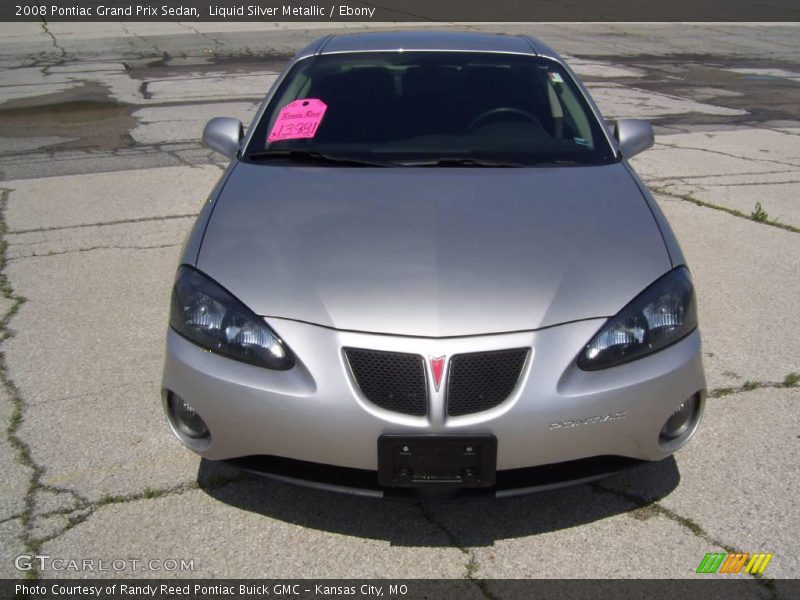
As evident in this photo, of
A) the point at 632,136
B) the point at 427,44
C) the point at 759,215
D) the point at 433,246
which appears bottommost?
the point at 759,215

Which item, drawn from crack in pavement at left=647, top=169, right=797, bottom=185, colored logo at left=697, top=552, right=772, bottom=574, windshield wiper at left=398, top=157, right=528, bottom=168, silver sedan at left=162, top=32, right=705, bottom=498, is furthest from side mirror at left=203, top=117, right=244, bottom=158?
crack in pavement at left=647, top=169, right=797, bottom=185

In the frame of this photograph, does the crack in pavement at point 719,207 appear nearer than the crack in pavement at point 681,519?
No

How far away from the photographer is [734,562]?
9.25 feet

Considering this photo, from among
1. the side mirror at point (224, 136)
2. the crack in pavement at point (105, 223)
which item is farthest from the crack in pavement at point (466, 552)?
the crack in pavement at point (105, 223)

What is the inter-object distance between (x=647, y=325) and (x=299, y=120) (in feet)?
6.42

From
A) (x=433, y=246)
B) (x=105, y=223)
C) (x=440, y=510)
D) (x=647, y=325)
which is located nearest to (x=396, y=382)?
(x=433, y=246)

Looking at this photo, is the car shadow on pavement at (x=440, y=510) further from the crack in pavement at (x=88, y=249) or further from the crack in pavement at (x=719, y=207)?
the crack in pavement at (x=719, y=207)

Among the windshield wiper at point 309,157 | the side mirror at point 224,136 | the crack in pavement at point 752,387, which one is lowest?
the crack in pavement at point 752,387

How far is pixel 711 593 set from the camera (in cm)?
268

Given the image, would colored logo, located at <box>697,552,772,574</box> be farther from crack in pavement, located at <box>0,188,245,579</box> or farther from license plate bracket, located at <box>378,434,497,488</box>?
crack in pavement, located at <box>0,188,245,579</box>

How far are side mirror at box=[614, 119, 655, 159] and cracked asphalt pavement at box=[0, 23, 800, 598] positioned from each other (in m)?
1.05

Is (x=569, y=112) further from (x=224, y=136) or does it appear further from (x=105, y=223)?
(x=105, y=223)

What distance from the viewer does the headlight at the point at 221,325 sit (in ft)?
8.87

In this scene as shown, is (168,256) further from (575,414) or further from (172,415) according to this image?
(575,414)
